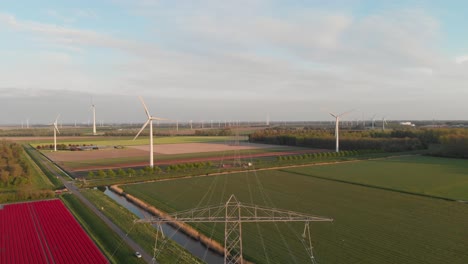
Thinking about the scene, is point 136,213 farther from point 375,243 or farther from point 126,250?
point 375,243

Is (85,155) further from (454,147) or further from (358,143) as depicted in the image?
(454,147)

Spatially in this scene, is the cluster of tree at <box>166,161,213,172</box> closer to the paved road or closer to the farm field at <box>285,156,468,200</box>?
the farm field at <box>285,156,468,200</box>

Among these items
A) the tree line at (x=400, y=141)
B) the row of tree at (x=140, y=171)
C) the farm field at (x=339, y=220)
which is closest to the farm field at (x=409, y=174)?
the farm field at (x=339, y=220)

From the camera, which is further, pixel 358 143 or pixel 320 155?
pixel 358 143

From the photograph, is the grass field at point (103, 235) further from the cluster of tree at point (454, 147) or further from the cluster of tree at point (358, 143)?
the cluster of tree at point (454, 147)

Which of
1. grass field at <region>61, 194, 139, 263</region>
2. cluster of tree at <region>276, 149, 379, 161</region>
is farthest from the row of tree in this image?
cluster of tree at <region>276, 149, 379, 161</region>

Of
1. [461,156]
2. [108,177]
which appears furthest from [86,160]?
[461,156]

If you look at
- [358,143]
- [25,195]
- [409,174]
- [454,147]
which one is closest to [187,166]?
[25,195]
